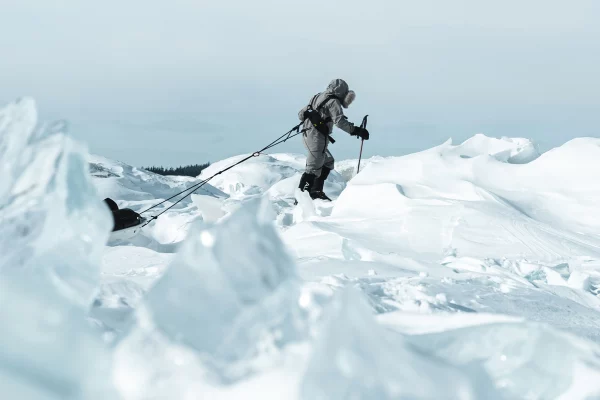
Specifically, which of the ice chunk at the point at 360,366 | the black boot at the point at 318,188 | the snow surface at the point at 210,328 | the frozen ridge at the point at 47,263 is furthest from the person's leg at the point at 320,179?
the ice chunk at the point at 360,366

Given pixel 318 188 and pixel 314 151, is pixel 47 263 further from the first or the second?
pixel 318 188

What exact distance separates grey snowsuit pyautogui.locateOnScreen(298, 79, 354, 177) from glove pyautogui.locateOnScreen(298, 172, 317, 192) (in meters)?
0.08

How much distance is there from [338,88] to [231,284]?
7189mm

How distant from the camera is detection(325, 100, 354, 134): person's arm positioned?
8.11 m

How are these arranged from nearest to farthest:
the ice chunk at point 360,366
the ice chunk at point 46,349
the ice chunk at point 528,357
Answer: the ice chunk at point 360,366
the ice chunk at point 46,349
the ice chunk at point 528,357

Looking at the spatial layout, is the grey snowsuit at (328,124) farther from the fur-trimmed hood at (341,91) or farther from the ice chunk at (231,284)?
the ice chunk at (231,284)

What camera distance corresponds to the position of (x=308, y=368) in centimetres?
100

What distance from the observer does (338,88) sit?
26.8 feet

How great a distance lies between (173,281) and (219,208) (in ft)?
18.8

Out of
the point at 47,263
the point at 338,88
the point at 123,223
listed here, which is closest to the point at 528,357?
the point at 47,263

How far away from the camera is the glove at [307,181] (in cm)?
867

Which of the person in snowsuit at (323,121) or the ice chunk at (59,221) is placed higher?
the ice chunk at (59,221)

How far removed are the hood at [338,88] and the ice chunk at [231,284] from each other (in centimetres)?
712

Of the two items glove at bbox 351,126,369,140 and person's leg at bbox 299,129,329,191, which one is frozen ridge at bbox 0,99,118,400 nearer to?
A: person's leg at bbox 299,129,329,191
